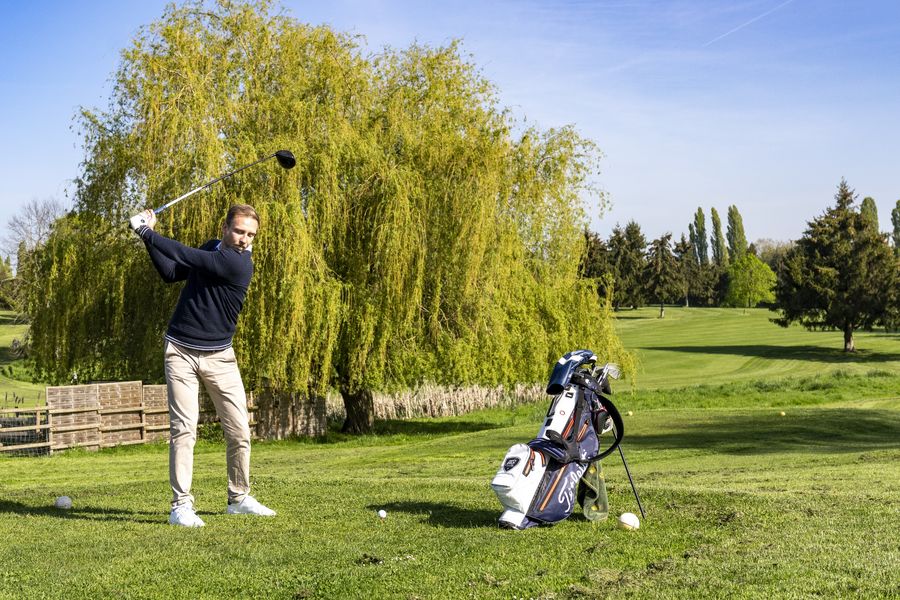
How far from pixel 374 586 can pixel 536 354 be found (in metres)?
20.8

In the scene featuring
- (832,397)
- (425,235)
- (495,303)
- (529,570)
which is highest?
(425,235)

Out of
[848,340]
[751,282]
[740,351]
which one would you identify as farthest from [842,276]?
[751,282]

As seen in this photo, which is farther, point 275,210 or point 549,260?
point 549,260

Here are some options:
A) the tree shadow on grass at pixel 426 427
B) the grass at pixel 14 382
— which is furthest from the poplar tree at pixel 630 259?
the tree shadow on grass at pixel 426 427

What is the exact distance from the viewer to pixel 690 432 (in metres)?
21.1

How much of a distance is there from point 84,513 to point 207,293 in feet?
7.65

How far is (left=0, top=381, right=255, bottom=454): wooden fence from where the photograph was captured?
20359mm

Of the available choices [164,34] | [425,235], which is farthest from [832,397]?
[164,34]

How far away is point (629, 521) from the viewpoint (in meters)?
6.75

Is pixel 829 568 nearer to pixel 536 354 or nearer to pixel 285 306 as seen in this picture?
pixel 285 306

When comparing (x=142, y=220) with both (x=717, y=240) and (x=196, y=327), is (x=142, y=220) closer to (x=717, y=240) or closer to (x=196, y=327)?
(x=196, y=327)

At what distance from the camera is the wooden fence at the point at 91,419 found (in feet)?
66.8

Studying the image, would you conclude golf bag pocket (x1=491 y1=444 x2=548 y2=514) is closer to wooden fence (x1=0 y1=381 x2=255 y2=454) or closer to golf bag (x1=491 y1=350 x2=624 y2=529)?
golf bag (x1=491 y1=350 x2=624 y2=529)

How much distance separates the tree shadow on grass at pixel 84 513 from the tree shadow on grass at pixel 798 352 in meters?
51.6
